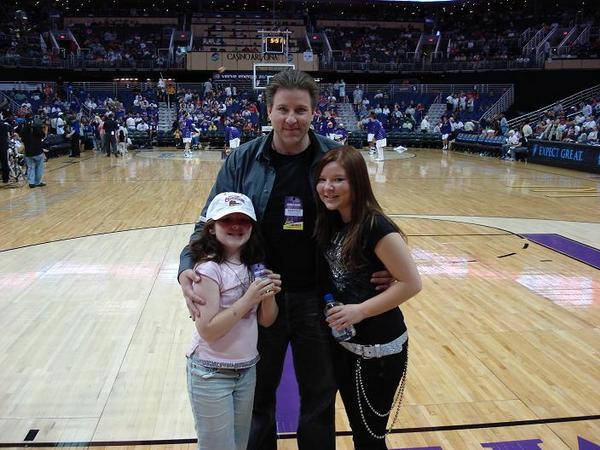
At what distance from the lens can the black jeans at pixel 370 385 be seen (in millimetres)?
2160

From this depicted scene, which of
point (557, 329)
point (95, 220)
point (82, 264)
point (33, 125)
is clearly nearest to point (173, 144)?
point (33, 125)

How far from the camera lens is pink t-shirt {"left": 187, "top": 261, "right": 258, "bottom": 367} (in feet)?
6.88

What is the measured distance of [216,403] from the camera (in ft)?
6.73

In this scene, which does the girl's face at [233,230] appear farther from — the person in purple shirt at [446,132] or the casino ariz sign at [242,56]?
the casino ariz sign at [242,56]

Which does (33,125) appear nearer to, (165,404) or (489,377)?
(165,404)

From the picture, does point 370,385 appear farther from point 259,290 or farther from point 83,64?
point 83,64

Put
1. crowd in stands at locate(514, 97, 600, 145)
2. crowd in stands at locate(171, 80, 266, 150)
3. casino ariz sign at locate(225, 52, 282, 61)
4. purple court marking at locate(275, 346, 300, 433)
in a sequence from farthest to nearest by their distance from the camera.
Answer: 1. casino ariz sign at locate(225, 52, 282, 61)
2. crowd in stands at locate(171, 80, 266, 150)
3. crowd in stands at locate(514, 97, 600, 145)
4. purple court marking at locate(275, 346, 300, 433)

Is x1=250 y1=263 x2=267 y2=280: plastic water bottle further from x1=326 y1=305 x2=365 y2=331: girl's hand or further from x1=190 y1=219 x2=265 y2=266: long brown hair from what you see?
x1=326 y1=305 x2=365 y2=331: girl's hand

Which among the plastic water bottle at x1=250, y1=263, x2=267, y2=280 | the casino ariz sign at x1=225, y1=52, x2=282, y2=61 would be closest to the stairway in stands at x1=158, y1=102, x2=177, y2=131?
the casino ariz sign at x1=225, y1=52, x2=282, y2=61

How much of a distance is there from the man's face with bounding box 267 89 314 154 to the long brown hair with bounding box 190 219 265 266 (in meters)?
0.39

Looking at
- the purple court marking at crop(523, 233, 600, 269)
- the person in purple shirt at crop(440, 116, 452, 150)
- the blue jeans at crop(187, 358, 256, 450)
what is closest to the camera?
the blue jeans at crop(187, 358, 256, 450)

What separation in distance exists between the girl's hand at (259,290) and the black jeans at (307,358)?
0.27 m

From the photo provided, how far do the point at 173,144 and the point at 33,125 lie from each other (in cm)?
1408

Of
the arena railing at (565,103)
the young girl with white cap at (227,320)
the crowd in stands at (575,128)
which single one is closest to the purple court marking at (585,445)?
the young girl with white cap at (227,320)
